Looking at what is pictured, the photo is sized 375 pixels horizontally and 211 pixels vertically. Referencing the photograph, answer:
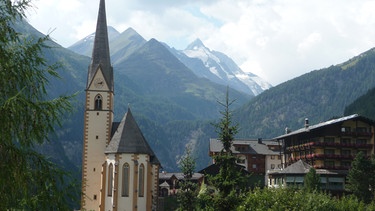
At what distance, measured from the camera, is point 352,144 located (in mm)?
90938

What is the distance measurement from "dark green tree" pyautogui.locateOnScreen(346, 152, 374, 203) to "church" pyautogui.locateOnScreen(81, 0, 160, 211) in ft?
Answer: 86.9

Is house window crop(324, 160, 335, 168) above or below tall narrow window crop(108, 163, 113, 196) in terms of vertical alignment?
above

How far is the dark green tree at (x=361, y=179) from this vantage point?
2707 inches

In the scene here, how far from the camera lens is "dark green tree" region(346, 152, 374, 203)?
68.8 metres

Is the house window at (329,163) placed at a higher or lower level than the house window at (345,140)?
lower

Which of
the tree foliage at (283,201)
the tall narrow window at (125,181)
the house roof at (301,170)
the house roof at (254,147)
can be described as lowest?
the tree foliage at (283,201)

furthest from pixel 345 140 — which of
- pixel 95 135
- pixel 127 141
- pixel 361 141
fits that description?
pixel 95 135

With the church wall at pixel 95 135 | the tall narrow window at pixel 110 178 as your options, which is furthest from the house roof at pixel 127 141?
the church wall at pixel 95 135

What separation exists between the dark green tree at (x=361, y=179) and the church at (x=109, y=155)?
2648 cm

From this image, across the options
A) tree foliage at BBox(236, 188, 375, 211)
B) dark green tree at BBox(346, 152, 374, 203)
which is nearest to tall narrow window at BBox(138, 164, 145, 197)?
tree foliage at BBox(236, 188, 375, 211)

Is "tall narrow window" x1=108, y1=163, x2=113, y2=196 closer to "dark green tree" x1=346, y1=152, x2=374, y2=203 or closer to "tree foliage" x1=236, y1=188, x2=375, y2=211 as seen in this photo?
"tree foliage" x1=236, y1=188, x2=375, y2=211

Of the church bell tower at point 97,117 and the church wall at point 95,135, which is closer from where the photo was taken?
the church wall at point 95,135

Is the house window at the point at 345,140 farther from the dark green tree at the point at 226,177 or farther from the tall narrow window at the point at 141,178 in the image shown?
the dark green tree at the point at 226,177

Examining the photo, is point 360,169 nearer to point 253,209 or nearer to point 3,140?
point 253,209
